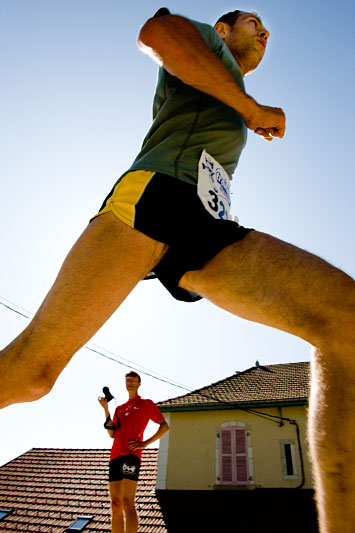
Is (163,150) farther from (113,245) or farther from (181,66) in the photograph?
(113,245)

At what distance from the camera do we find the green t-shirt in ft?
5.24

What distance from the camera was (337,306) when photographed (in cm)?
112

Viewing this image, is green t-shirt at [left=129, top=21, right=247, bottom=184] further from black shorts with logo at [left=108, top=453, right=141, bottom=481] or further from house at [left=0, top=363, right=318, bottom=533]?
house at [left=0, top=363, right=318, bottom=533]

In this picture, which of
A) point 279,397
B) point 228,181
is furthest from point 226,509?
point 228,181

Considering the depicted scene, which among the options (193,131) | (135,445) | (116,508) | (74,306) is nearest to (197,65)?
(193,131)

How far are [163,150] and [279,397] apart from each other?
13639mm

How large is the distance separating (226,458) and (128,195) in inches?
539

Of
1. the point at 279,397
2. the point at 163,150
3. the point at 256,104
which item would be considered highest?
the point at 279,397

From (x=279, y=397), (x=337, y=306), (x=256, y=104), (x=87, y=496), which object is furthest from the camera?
(x=279, y=397)

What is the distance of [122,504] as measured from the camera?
491cm

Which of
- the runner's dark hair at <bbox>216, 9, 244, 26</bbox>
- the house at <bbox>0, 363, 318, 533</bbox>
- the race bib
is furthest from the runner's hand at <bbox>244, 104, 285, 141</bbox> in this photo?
the house at <bbox>0, 363, 318, 533</bbox>

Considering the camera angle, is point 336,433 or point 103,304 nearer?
point 336,433

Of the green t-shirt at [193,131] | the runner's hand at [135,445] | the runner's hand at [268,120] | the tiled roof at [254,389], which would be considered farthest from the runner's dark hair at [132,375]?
the tiled roof at [254,389]

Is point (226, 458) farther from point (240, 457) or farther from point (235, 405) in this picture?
point (235, 405)
